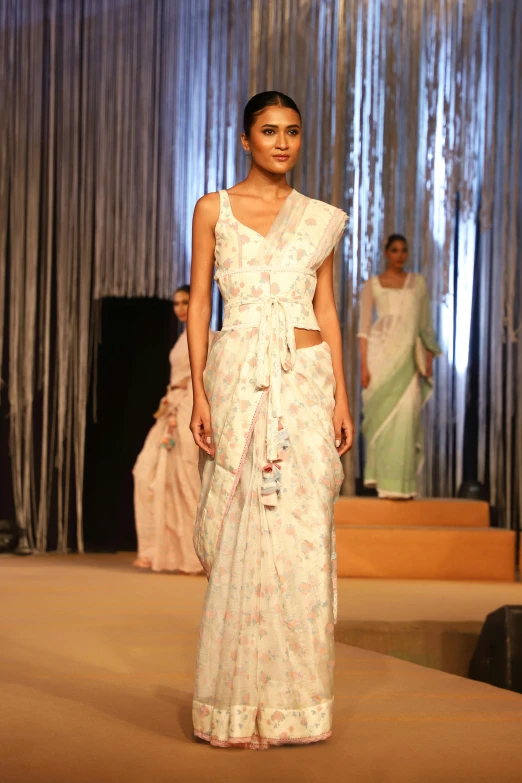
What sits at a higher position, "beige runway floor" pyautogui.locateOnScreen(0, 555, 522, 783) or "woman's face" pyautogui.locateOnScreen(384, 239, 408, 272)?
"woman's face" pyautogui.locateOnScreen(384, 239, 408, 272)

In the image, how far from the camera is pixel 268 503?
2.71m

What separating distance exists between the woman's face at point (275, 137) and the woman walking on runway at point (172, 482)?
4.12 meters

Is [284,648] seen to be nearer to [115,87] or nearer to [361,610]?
[361,610]

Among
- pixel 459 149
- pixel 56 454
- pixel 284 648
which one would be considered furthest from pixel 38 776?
pixel 459 149

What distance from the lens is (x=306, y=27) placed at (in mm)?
8641

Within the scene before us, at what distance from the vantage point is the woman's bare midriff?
2859mm

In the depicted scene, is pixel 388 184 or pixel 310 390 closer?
pixel 310 390

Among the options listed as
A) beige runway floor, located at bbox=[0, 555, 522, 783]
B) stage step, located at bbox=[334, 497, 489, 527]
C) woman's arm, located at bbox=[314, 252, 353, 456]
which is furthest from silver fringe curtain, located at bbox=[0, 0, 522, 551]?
woman's arm, located at bbox=[314, 252, 353, 456]

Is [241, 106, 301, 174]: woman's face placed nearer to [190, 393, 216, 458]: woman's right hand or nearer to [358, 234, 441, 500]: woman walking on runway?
[190, 393, 216, 458]: woman's right hand

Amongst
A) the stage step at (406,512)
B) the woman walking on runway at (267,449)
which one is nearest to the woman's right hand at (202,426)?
the woman walking on runway at (267,449)

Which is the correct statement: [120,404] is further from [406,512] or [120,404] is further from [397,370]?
[406,512]

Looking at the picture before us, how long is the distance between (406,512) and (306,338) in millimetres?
4477

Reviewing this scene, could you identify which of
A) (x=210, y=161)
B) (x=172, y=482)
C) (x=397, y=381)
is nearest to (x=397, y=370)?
(x=397, y=381)

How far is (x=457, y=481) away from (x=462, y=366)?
30.7 inches
